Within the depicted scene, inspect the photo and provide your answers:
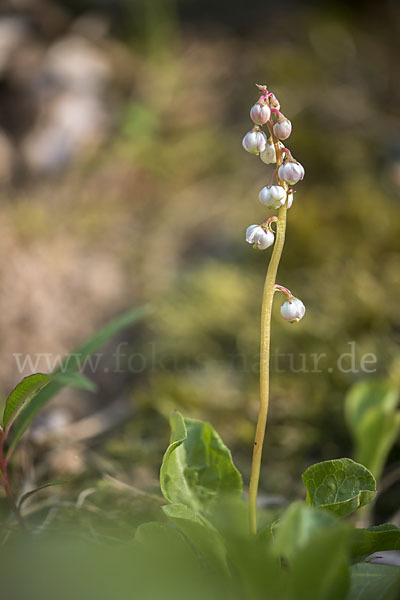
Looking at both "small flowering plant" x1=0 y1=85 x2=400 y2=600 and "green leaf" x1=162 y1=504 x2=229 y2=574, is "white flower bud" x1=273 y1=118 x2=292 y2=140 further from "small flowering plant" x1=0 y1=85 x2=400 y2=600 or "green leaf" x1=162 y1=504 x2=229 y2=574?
"green leaf" x1=162 y1=504 x2=229 y2=574

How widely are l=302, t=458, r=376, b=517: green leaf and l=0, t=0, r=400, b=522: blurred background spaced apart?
1.35ft

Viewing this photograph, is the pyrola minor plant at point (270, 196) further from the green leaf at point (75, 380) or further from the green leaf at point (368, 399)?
the green leaf at point (368, 399)

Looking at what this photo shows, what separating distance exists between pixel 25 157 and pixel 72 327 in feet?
3.68

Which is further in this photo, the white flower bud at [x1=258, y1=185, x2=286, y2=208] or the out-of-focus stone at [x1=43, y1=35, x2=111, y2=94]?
the out-of-focus stone at [x1=43, y1=35, x2=111, y2=94]

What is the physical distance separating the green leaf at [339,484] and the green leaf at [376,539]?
39mm

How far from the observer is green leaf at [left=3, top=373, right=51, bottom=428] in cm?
85

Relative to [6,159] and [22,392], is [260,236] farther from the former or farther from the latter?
[6,159]

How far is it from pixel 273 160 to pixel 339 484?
529mm

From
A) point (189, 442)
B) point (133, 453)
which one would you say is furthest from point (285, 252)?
point (189, 442)

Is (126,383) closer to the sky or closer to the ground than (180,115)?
closer to the ground

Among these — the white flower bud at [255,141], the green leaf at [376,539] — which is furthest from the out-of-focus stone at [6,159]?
the green leaf at [376,539]

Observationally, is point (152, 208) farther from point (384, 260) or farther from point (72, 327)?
point (384, 260)

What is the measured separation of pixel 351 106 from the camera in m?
2.98

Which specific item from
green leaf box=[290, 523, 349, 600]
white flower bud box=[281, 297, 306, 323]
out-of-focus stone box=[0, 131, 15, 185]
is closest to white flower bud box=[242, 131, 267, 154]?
white flower bud box=[281, 297, 306, 323]
